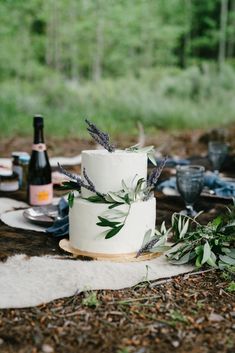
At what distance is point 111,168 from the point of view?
6.55 ft

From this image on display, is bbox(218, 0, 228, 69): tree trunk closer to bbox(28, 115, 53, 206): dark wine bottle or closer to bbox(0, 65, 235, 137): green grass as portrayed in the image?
bbox(0, 65, 235, 137): green grass

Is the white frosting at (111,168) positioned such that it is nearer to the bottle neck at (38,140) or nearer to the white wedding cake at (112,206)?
the white wedding cake at (112,206)

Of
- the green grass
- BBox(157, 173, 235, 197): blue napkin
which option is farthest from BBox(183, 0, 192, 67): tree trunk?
BBox(157, 173, 235, 197): blue napkin

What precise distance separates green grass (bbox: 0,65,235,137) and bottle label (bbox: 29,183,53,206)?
13.7 ft

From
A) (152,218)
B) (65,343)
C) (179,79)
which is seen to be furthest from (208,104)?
(65,343)

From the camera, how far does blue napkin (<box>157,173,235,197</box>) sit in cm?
293

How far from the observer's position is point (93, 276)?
186 centimetres

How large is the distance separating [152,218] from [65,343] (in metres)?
0.73

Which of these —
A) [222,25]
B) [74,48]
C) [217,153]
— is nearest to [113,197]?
[217,153]

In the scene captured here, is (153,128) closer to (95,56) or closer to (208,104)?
(208,104)

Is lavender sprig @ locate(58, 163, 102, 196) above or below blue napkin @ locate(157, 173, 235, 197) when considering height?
above

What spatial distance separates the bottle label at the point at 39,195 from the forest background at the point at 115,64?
4266 mm

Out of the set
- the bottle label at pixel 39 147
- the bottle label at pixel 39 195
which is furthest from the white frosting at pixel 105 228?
the bottle label at pixel 39 147

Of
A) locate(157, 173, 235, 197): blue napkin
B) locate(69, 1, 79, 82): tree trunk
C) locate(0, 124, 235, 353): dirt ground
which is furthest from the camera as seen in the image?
locate(69, 1, 79, 82): tree trunk
